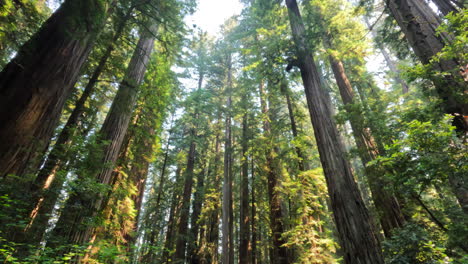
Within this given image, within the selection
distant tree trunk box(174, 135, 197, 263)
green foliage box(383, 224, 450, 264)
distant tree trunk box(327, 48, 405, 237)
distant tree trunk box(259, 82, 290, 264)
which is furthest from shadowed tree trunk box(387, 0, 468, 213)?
distant tree trunk box(174, 135, 197, 263)

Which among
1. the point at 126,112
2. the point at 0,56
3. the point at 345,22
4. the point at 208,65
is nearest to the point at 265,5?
the point at 345,22

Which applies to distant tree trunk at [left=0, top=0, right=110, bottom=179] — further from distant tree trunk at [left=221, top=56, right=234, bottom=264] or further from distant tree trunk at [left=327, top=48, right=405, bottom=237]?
distant tree trunk at [left=221, top=56, right=234, bottom=264]

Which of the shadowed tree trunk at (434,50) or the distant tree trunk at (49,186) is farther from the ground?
the shadowed tree trunk at (434,50)

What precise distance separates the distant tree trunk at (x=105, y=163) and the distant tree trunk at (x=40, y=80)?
1.39 meters

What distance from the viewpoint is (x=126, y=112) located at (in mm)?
5809

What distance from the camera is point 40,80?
123 inches

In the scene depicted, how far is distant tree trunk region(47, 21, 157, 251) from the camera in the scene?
4.20 m

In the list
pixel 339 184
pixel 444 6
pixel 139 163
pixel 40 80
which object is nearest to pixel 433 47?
pixel 444 6

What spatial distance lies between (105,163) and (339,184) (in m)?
5.32

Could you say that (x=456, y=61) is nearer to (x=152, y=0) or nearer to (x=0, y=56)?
(x=152, y=0)

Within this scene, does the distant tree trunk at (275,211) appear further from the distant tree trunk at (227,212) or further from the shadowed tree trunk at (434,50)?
the shadowed tree trunk at (434,50)

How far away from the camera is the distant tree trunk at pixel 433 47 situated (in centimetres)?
371

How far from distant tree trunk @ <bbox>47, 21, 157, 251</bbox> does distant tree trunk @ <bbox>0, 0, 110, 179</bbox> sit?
1.39 metres

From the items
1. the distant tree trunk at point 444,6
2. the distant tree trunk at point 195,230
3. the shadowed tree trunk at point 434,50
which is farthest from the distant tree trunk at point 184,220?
the distant tree trunk at point 444,6
